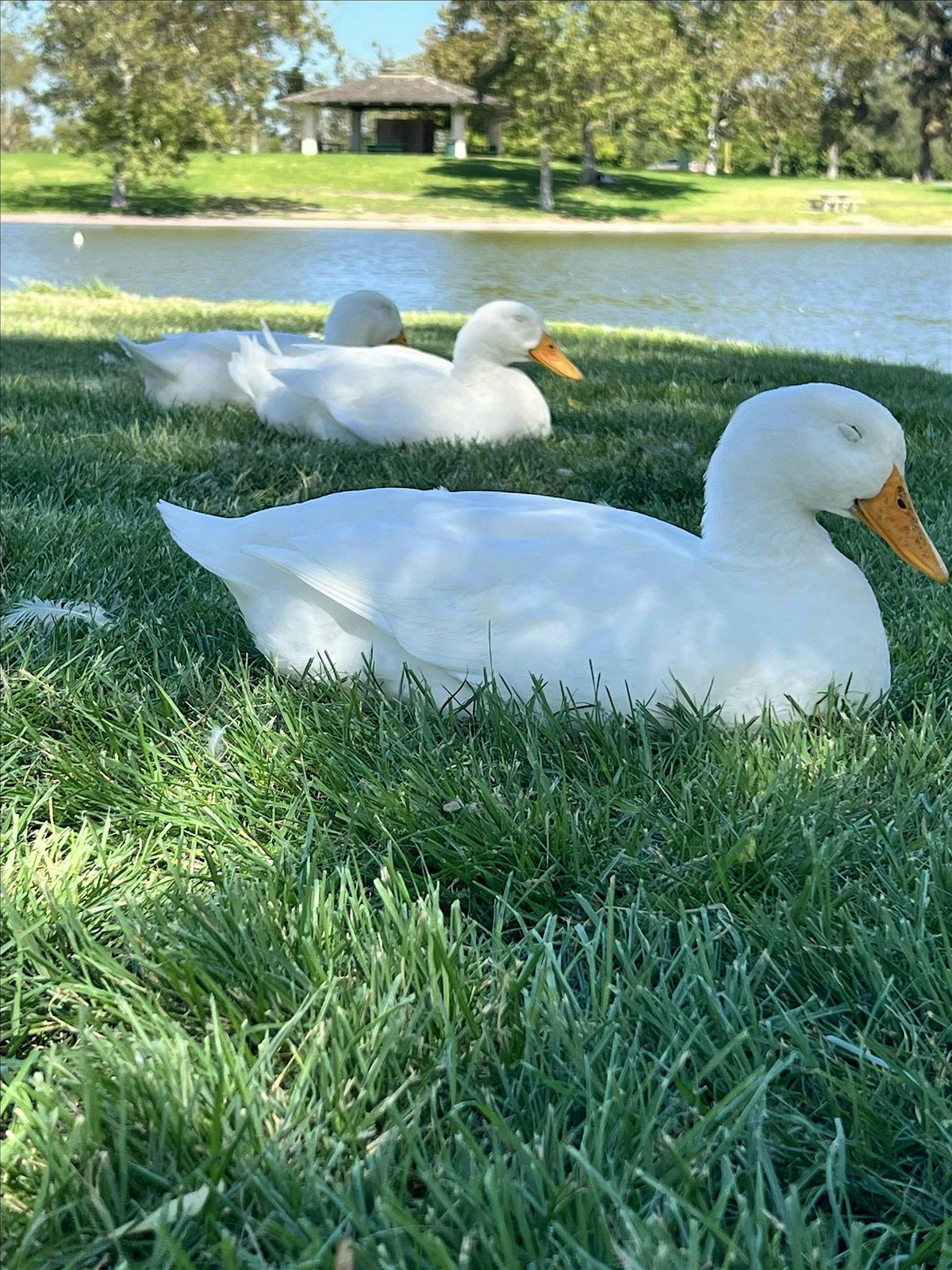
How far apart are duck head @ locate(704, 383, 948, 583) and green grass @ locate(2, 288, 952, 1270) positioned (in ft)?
1.15

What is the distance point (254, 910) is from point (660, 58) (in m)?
42.2

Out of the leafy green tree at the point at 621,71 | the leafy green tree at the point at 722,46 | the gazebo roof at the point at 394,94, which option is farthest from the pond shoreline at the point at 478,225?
the gazebo roof at the point at 394,94

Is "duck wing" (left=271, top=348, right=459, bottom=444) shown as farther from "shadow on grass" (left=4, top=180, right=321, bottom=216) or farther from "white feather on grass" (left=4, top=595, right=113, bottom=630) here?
"shadow on grass" (left=4, top=180, right=321, bottom=216)

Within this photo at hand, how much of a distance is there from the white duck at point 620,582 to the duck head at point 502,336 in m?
2.82

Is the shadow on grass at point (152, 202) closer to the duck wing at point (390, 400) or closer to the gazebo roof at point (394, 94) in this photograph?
the gazebo roof at point (394, 94)

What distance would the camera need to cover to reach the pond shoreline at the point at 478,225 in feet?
104

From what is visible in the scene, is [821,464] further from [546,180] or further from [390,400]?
[546,180]

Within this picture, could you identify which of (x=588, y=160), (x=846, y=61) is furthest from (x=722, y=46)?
(x=588, y=160)

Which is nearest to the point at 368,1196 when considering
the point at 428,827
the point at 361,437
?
the point at 428,827

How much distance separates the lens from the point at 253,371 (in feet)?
17.4

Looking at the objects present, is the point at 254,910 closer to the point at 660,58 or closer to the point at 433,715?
the point at 433,715

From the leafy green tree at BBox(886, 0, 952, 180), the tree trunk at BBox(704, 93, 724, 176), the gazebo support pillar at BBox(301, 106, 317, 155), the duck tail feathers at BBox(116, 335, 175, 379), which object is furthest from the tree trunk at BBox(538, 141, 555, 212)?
the duck tail feathers at BBox(116, 335, 175, 379)

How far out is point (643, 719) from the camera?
2.14m

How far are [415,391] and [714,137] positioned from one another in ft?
181
